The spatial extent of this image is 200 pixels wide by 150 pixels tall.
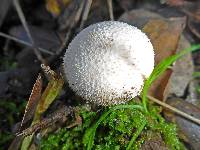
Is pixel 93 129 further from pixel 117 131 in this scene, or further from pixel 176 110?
pixel 176 110

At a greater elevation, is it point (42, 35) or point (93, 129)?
point (42, 35)

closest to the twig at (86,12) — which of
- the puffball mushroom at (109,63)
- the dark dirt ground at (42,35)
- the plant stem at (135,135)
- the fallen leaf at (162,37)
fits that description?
the dark dirt ground at (42,35)

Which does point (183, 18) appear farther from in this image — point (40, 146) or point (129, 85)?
point (40, 146)

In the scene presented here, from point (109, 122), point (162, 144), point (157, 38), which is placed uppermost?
point (157, 38)

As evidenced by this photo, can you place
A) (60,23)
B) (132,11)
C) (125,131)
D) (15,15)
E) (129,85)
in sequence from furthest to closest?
(15,15), (60,23), (132,11), (125,131), (129,85)

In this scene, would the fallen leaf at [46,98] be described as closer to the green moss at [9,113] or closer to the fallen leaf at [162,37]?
the green moss at [9,113]

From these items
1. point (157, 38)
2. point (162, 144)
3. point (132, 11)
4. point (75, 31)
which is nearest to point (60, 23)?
point (75, 31)

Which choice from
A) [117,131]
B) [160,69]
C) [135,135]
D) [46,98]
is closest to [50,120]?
[46,98]

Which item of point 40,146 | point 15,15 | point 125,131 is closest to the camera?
point 125,131

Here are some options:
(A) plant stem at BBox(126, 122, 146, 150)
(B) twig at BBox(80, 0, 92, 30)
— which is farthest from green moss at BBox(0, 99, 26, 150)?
(A) plant stem at BBox(126, 122, 146, 150)
